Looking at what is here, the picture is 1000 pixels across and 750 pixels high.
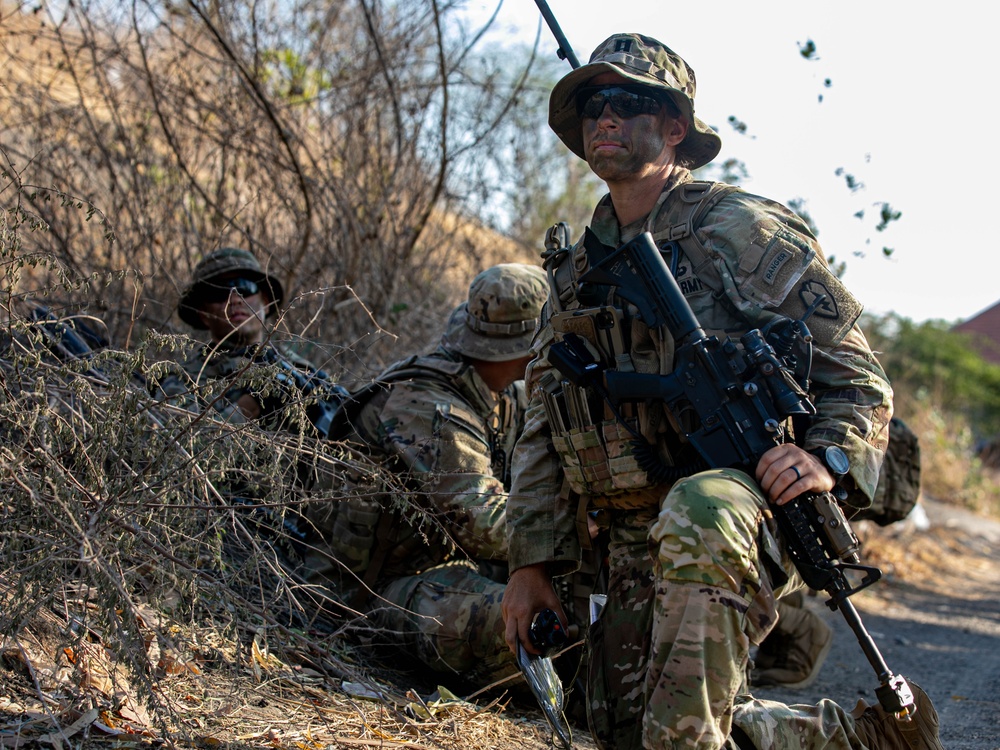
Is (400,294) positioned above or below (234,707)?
above

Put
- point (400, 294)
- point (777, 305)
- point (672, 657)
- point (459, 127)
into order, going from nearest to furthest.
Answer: point (672, 657) < point (777, 305) < point (400, 294) < point (459, 127)

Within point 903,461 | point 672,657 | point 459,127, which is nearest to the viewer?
point 672,657

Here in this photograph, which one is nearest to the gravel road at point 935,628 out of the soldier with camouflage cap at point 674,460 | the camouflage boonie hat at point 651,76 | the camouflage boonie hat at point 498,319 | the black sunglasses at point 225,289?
the soldier with camouflage cap at point 674,460

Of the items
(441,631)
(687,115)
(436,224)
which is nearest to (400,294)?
(436,224)

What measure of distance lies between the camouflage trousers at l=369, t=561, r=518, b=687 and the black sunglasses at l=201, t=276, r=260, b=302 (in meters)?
1.84

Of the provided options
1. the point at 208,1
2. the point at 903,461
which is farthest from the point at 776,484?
the point at 208,1

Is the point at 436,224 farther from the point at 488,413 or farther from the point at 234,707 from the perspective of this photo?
the point at 234,707

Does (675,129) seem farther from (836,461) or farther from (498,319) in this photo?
(498,319)

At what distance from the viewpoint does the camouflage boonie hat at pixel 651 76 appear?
2.75 meters

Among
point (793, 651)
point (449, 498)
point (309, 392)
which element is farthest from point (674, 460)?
point (793, 651)

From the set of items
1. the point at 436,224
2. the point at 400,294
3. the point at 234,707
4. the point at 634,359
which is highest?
the point at 436,224

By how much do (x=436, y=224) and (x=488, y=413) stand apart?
3.27 m

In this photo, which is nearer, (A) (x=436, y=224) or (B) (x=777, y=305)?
(B) (x=777, y=305)

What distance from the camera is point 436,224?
7094mm
